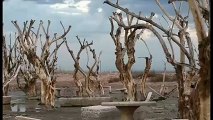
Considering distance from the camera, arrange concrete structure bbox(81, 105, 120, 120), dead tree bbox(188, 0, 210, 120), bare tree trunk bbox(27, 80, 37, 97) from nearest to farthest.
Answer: dead tree bbox(188, 0, 210, 120) → concrete structure bbox(81, 105, 120, 120) → bare tree trunk bbox(27, 80, 37, 97)

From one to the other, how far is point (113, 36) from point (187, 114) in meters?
11.4

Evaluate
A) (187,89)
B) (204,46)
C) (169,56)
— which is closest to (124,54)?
(187,89)

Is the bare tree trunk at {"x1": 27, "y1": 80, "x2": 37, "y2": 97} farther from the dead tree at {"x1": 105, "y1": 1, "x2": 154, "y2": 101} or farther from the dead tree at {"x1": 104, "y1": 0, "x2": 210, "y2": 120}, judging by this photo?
the dead tree at {"x1": 104, "y1": 0, "x2": 210, "y2": 120}

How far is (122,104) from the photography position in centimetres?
884

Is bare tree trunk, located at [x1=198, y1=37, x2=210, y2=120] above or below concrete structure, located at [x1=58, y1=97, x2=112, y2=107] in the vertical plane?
above

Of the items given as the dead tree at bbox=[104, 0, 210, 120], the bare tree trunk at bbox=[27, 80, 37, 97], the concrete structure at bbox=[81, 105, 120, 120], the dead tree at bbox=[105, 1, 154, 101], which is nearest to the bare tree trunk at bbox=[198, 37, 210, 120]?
the dead tree at bbox=[104, 0, 210, 120]

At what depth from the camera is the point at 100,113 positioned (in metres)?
10.8

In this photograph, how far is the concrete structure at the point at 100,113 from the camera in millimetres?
10773

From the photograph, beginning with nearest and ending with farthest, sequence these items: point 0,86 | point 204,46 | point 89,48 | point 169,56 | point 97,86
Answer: point 0,86 < point 204,46 < point 169,56 < point 89,48 < point 97,86

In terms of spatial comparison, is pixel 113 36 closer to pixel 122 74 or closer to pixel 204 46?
pixel 122 74

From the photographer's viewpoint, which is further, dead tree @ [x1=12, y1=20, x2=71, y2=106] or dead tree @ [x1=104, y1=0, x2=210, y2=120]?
dead tree @ [x1=12, y1=20, x2=71, y2=106]

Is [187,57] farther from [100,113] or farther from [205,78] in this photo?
[100,113]

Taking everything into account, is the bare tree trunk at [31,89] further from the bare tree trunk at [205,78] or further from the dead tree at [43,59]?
the bare tree trunk at [205,78]

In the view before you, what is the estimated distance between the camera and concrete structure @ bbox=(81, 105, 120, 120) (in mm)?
10773
